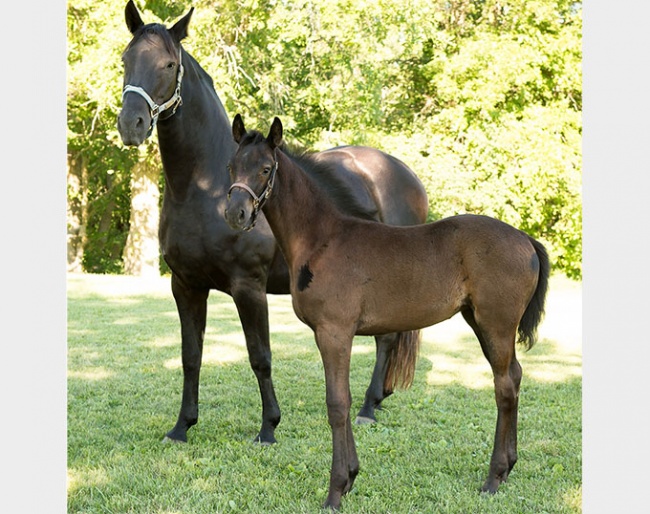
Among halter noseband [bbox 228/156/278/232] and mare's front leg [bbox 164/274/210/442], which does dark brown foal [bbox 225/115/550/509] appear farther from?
mare's front leg [bbox 164/274/210/442]

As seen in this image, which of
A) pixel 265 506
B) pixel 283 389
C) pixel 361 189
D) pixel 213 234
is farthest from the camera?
pixel 283 389

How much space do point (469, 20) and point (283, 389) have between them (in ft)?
64.0

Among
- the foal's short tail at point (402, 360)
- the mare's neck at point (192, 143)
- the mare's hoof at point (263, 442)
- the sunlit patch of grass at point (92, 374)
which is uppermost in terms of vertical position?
the mare's neck at point (192, 143)

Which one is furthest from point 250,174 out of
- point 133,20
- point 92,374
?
point 92,374

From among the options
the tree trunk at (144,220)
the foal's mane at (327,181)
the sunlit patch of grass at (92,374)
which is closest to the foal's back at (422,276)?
the foal's mane at (327,181)

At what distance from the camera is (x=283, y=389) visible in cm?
711

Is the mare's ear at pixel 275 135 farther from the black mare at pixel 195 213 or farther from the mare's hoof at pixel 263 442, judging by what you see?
the mare's hoof at pixel 263 442

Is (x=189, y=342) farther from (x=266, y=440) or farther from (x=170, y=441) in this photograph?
(x=266, y=440)

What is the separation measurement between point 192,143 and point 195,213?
1.67ft

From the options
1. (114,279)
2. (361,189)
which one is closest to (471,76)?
(114,279)

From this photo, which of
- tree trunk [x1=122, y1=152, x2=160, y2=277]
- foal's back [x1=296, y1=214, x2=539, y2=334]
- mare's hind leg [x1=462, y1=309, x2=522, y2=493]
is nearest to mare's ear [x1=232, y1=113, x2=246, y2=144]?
foal's back [x1=296, y1=214, x2=539, y2=334]

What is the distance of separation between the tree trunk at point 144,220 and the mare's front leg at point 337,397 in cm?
1611

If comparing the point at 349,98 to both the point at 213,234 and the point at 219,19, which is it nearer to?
the point at 219,19

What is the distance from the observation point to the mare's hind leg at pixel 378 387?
5.94m
